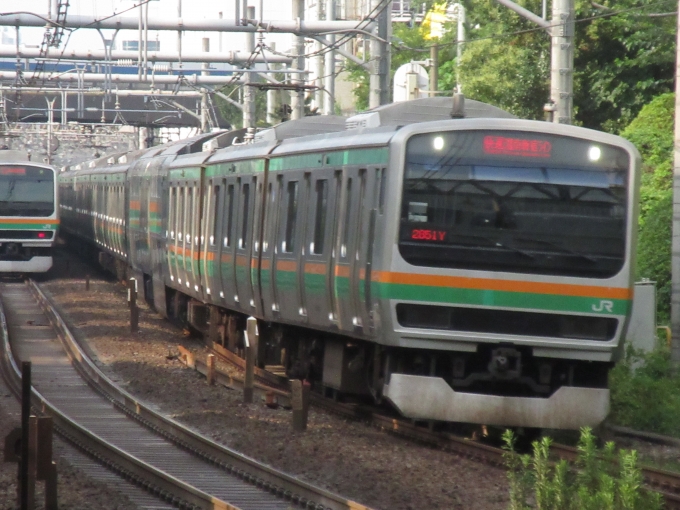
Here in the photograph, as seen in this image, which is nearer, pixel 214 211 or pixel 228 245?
pixel 228 245

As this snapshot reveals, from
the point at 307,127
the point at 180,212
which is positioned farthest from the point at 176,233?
the point at 307,127

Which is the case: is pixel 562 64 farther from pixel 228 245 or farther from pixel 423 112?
pixel 228 245

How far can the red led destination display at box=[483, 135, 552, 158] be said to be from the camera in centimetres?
993

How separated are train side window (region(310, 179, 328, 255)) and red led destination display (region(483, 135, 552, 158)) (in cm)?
214

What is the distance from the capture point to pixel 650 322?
46.5ft

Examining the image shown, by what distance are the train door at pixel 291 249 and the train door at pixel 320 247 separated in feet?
0.48

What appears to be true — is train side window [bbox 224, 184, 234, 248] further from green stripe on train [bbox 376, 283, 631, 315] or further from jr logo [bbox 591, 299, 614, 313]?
jr logo [bbox 591, 299, 614, 313]

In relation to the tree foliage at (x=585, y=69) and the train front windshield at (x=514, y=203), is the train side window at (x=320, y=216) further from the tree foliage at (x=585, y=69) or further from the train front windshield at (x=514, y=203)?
the tree foliage at (x=585, y=69)

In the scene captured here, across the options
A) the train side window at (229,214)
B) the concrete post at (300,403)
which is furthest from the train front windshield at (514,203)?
the train side window at (229,214)

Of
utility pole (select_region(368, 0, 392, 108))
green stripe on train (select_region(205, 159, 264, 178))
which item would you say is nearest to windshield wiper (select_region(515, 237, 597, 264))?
green stripe on train (select_region(205, 159, 264, 178))

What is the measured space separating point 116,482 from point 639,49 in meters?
18.9

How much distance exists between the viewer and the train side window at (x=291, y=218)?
1252 cm

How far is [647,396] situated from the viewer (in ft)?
40.0

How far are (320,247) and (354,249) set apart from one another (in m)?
1.03
